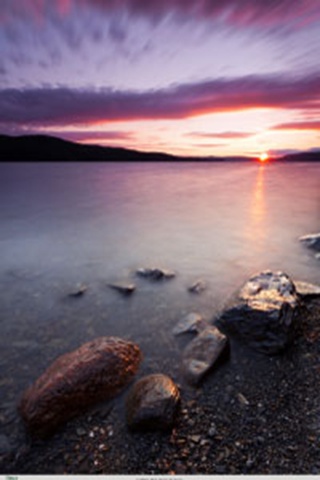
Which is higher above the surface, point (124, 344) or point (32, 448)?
point (124, 344)

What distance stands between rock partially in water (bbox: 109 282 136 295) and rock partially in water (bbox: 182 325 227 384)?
262 cm

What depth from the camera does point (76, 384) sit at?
3.79m

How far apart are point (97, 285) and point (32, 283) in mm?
1861

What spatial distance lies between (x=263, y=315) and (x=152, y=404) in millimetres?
2338

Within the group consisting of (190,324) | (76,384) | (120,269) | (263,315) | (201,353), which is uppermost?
(263,315)

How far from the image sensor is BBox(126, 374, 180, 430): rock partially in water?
334 cm

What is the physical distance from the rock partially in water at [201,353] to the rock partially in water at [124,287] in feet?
8.60

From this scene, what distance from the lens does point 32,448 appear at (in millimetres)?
3326

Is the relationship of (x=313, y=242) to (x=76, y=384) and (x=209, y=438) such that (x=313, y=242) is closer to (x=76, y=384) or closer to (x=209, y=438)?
(x=209, y=438)

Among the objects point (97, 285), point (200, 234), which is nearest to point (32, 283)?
point (97, 285)

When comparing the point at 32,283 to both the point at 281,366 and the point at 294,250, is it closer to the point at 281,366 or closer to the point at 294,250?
the point at 281,366

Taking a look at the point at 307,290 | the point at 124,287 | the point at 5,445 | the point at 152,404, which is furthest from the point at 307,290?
the point at 5,445

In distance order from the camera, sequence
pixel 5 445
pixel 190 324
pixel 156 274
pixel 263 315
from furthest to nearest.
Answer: pixel 156 274 → pixel 190 324 → pixel 263 315 → pixel 5 445

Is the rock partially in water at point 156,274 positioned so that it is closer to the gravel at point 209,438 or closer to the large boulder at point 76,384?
the large boulder at point 76,384
